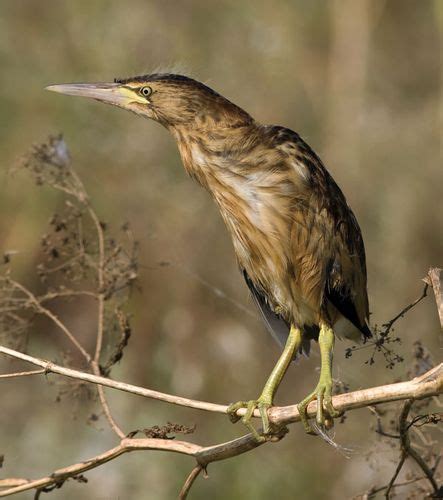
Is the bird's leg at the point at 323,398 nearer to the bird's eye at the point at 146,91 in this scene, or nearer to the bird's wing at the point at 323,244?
the bird's wing at the point at 323,244

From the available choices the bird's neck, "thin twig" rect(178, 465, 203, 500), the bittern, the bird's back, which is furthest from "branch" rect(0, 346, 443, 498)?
the bird's neck

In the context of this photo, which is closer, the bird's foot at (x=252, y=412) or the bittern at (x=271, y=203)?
the bird's foot at (x=252, y=412)

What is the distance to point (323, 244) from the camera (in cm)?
359

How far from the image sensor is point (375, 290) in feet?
19.8

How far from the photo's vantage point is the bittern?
11.5 ft

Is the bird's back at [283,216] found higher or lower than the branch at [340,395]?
higher

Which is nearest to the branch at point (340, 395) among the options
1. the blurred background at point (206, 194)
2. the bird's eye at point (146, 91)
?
the bird's eye at point (146, 91)

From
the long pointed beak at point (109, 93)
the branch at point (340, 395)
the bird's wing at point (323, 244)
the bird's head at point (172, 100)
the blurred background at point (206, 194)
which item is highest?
the blurred background at point (206, 194)

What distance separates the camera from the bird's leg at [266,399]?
3.23m

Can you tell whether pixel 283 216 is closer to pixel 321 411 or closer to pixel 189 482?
pixel 321 411

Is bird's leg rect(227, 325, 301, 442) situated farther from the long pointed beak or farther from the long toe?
the long pointed beak

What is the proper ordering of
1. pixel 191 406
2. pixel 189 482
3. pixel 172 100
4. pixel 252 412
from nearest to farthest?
pixel 191 406, pixel 189 482, pixel 252 412, pixel 172 100

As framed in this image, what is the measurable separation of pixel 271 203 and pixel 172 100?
0.50 m

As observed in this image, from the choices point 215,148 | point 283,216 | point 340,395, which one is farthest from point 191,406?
point 215,148
